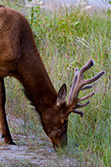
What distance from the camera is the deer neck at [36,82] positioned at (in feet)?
16.5

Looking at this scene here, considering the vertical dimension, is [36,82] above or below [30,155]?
above

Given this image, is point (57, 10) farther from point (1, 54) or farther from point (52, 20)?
point (1, 54)

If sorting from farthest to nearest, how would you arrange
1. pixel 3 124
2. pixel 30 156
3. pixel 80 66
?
1. pixel 80 66
2. pixel 3 124
3. pixel 30 156

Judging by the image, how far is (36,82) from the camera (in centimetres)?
502

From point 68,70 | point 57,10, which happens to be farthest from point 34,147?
point 57,10

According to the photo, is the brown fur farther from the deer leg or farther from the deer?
the deer leg

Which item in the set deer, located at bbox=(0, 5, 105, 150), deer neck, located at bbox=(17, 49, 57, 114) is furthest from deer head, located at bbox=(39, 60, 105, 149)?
deer neck, located at bbox=(17, 49, 57, 114)

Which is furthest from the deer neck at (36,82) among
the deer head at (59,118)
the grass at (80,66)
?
the grass at (80,66)

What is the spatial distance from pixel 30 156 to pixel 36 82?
3.38 ft

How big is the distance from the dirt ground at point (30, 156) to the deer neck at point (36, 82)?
58 centimetres

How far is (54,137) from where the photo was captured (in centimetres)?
502

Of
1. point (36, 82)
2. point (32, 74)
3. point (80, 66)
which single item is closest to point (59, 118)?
point (36, 82)

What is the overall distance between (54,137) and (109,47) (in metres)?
3.00

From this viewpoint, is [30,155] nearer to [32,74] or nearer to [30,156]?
[30,156]
